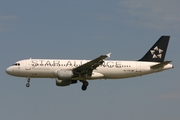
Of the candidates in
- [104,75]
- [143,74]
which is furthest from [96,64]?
[143,74]

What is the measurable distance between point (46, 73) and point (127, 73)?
437 inches

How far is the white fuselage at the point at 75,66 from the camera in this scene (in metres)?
65.2

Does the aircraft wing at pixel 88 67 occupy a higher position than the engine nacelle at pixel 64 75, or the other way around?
the aircraft wing at pixel 88 67

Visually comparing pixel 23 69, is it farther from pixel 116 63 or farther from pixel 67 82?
Result: pixel 116 63

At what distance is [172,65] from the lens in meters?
68.3

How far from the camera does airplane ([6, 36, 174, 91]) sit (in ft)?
213

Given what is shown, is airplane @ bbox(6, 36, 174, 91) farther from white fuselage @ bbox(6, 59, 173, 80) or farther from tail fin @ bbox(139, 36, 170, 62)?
tail fin @ bbox(139, 36, 170, 62)

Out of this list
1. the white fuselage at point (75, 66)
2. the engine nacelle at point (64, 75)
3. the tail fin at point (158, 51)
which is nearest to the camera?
the engine nacelle at point (64, 75)

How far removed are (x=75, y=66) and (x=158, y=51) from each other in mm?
13056

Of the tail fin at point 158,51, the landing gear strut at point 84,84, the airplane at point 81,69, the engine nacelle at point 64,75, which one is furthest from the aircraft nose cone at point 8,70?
the tail fin at point 158,51

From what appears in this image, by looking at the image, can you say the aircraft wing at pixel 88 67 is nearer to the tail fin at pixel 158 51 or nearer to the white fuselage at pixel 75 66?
the white fuselage at pixel 75 66

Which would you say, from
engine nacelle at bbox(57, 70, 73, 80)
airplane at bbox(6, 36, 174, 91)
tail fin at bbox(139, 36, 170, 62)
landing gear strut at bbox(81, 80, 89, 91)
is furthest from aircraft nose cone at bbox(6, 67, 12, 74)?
tail fin at bbox(139, 36, 170, 62)

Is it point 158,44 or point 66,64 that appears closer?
point 66,64

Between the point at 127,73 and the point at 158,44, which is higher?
the point at 158,44
